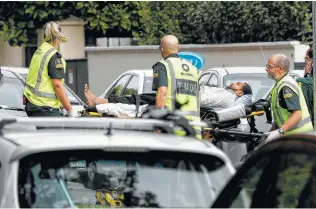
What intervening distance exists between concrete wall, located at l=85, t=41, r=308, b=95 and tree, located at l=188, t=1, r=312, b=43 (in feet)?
2.62

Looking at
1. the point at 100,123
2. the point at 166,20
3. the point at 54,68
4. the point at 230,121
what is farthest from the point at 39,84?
the point at 166,20

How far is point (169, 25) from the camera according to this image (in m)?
27.5

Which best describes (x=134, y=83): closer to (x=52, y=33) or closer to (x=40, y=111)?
(x=52, y=33)

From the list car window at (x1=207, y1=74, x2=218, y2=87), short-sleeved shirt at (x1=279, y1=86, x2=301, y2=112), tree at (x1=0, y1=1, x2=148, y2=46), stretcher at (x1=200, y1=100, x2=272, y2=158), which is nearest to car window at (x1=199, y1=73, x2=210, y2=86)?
car window at (x1=207, y1=74, x2=218, y2=87)

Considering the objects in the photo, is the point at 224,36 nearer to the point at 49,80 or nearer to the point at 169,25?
the point at 169,25

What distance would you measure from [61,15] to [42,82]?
1807 cm

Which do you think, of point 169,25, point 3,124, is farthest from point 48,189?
point 169,25

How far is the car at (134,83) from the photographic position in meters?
16.4

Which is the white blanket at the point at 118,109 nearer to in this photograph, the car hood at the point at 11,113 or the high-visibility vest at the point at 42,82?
the high-visibility vest at the point at 42,82

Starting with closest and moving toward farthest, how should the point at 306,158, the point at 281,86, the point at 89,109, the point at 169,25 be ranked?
the point at 306,158
the point at 281,86
the point at 89,109
the point at 169,25

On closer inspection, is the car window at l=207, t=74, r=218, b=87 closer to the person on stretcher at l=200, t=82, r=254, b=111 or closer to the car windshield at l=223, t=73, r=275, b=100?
the car windshield at l=223, t=73, r=275, b=100

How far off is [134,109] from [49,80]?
3.48ft

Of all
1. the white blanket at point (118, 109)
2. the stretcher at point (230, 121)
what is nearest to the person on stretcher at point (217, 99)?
the stretcher at point (230, 121)

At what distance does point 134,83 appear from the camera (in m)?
16.7
